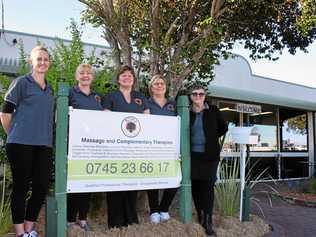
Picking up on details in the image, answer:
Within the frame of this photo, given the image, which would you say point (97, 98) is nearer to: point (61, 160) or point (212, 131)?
point (61, 160)

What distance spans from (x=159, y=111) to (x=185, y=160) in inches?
27.6

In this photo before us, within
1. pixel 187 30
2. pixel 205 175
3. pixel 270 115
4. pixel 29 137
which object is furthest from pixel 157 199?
pixel 270 115

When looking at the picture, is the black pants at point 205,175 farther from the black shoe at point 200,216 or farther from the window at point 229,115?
the window at point 229,115

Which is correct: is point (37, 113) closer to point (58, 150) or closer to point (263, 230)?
point (58, 150)

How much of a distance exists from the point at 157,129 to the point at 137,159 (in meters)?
0.45

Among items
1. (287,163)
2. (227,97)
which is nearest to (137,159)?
(227,97)

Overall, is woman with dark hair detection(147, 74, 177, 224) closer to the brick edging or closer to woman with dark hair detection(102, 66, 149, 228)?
woman with dark hair detection(102, 66, 149, 228)

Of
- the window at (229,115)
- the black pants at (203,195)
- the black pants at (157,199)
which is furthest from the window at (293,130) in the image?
the black pants at (157,199)

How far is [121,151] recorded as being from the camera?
542 cm

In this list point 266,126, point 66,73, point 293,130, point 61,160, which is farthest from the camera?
point 293,130

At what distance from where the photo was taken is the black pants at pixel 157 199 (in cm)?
592

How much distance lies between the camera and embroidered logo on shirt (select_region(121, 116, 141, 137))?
5.43m

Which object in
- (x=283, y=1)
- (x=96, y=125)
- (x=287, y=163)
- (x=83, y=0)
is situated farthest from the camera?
(x=287, y=163)

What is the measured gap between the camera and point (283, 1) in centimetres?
851
